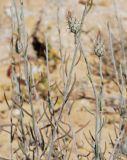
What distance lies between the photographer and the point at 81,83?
3.72 metres

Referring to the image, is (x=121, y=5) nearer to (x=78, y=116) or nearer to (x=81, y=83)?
(x=81, y=83)

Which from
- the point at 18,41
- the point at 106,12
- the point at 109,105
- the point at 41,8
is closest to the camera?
the point at 18,41

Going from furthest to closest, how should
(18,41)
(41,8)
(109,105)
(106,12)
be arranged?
(41,8) < (106,12) < (109,105) < (18,41)

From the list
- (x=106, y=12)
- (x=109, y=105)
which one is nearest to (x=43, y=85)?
(x=109, y=105)

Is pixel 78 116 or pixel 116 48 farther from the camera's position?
pixel 116 48

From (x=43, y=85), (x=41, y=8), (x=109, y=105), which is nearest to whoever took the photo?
(x=109, y=105)

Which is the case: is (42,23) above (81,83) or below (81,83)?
above

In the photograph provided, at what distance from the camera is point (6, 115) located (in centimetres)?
350

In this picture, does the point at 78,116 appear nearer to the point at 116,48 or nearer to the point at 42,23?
the point at 116,48

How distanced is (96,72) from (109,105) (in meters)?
0.42

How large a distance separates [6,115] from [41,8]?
3.69ft

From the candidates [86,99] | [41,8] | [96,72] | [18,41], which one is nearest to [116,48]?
[96,72]

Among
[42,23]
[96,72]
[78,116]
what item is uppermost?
[42,23]

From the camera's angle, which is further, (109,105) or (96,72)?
(96,72)
